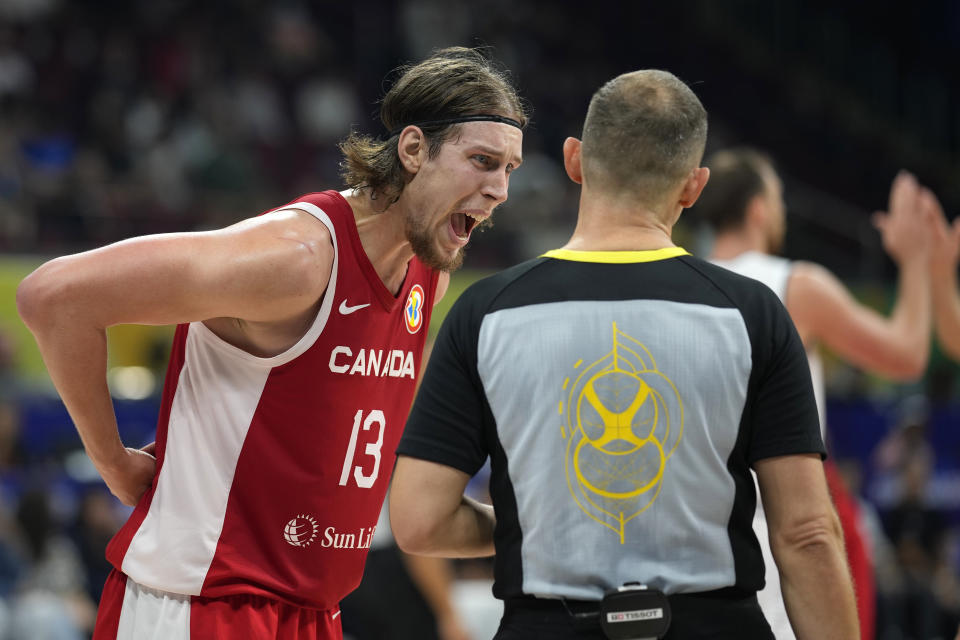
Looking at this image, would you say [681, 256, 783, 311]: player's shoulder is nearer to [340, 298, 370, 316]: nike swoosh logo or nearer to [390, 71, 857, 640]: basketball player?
[390, 71, 857, 640]: basketball player

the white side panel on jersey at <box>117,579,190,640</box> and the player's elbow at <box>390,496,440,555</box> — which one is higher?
the player's elbow at <box>390,496,440,555</box>

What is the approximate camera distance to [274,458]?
2945mm


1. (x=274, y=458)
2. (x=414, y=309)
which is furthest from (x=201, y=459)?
(x=414, y=309)

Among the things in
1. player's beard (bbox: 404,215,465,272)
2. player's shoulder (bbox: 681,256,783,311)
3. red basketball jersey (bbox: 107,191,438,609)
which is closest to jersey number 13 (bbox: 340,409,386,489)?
red basketball jersey (bbox: 107,191,438,609)

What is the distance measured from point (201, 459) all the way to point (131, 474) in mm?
201

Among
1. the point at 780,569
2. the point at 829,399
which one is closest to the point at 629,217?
the point at 780,569

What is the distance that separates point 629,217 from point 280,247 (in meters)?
0.85

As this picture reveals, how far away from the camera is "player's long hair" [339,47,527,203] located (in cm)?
314

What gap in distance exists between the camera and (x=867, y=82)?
60.1 feet

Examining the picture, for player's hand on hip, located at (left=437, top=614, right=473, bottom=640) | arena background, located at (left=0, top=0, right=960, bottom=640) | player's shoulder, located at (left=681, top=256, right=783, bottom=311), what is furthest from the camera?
arena background, located at (left=0, top=0, right=960, bottom=640)

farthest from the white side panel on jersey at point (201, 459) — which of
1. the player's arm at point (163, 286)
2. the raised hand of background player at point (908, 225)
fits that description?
the raised hand of background player at point (908, 225)

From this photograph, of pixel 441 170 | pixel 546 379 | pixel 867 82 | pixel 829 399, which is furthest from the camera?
pixel 867 82

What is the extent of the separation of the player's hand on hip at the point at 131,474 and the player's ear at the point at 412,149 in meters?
1.03

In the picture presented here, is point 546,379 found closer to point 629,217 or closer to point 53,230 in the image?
point 629,217
